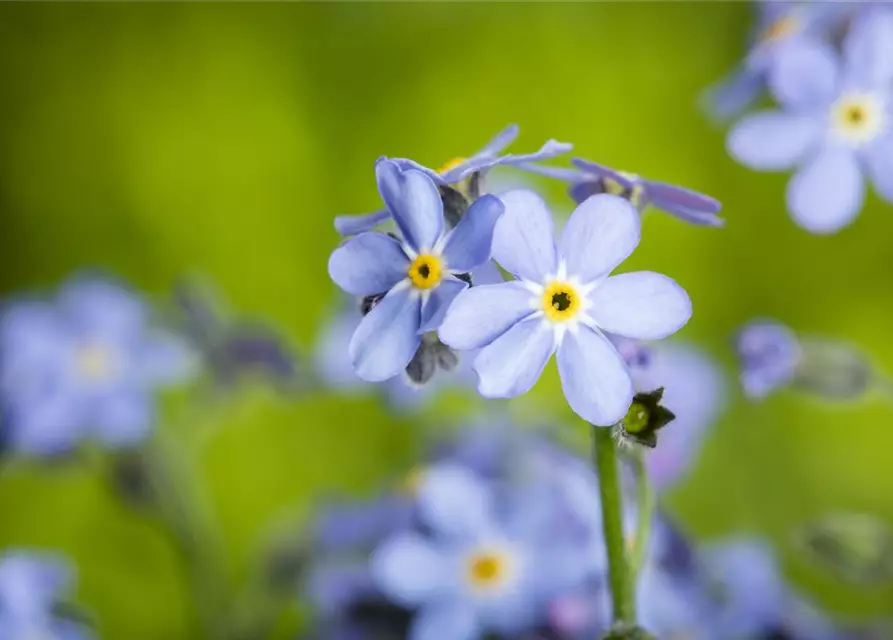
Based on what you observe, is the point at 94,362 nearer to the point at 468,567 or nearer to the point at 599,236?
the point at 468,567

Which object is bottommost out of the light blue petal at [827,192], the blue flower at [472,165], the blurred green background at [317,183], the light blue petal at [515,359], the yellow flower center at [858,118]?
the light blue petal at [515,359]

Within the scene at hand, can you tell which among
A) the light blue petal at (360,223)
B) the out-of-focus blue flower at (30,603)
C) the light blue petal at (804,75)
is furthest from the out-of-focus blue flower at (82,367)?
the light blue petal at (804,75)

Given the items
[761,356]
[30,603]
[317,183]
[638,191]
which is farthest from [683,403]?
[317,183]

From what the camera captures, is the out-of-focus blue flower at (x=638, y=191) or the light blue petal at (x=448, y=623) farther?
the light blue petal at (x=448, y=623)

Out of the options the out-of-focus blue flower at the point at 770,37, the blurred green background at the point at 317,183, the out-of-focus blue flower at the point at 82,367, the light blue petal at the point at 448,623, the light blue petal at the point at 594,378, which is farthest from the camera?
the blurred green background at the point at 317,183

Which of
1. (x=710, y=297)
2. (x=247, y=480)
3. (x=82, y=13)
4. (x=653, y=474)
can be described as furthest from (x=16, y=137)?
(x=653, y=474)

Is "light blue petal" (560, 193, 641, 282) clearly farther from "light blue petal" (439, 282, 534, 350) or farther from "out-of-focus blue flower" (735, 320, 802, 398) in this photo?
"out-of-focus blue flower" (735, 320, 802, 398)

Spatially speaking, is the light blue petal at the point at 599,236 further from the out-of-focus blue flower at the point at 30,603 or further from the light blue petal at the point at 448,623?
the out-of-focus blue flower at the point at 30,603

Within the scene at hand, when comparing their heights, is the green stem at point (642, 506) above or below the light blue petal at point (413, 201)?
below

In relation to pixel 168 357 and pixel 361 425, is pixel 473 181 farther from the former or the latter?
pixel 361 425
